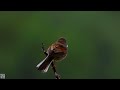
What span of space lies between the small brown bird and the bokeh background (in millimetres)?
2276

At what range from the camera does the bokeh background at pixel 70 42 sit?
5473 millimetres

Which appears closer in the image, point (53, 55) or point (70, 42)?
point (53, 55)

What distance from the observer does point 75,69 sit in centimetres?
554

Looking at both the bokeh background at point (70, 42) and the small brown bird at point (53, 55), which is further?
the bokeh background at point (70, 42)

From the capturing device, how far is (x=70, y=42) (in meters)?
5.86

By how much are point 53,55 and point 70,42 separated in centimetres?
305

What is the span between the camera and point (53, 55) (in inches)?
111

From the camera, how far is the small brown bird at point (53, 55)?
8.82 ft

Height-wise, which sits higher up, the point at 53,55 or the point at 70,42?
the point at 70,42

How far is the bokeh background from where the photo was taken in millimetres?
5473

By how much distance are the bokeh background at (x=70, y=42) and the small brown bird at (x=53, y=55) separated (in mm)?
2276

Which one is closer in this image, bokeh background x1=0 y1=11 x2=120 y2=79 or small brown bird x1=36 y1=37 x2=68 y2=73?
small brown bird x1=36 y1=37 x2=68 y2=73
